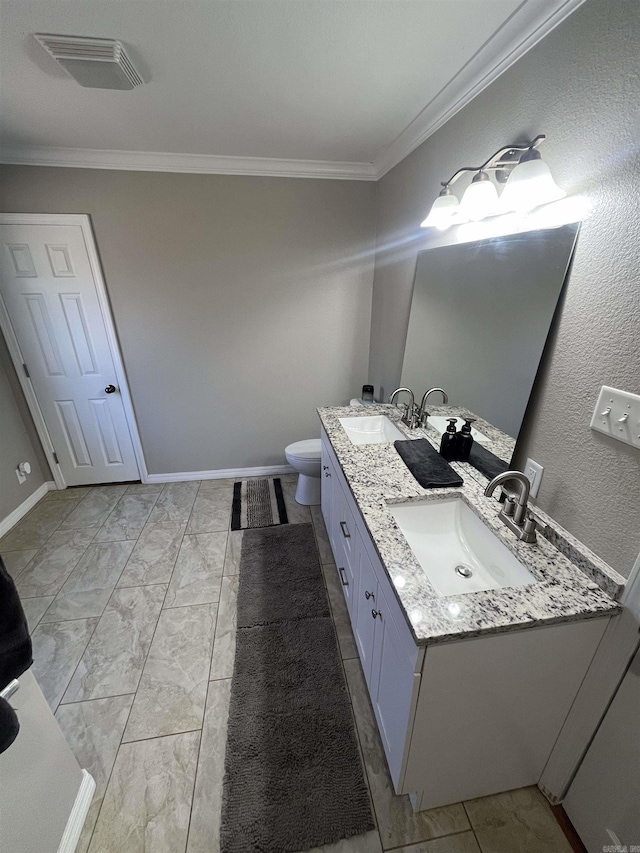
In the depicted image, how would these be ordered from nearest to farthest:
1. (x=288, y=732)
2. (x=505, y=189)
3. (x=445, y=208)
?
(x=505, y=189)
(x=288, y=732)
(x=445, y=208)

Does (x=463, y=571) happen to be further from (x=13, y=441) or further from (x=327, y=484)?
(x=13, y=441)

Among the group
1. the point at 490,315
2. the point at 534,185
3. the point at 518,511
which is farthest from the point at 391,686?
the point at 534,185

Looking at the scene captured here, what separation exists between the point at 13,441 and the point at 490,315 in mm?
3347

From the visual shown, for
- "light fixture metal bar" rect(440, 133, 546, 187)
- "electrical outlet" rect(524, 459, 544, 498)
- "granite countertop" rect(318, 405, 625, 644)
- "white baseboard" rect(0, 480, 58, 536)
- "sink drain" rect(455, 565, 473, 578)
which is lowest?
"white baseboard" rect(0, 480, 58, 536)

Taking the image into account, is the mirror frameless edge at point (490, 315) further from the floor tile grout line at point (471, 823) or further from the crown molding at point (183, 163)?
the floor tile grout line at point (471, 823)

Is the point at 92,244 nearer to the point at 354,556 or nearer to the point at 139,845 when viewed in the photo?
the point at 354,556

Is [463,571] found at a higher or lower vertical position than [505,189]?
lower

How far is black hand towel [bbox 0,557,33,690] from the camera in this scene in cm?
74

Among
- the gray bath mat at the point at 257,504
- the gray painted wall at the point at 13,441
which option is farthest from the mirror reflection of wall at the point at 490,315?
the gray painted wall at the point at 13,441

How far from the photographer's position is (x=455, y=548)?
1279 millimetres

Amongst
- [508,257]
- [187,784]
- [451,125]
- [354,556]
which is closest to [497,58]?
[451,125]

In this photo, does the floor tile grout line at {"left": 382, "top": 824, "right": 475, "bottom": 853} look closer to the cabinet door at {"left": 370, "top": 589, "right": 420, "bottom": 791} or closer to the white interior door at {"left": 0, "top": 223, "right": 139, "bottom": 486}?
the cabinet door at {"left": 370, "top": 589, "right": 420, "bottom": 791}

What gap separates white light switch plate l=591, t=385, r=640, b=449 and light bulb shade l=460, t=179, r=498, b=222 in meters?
0.77

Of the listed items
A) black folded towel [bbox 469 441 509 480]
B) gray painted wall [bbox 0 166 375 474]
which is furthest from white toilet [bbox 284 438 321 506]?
black folded towel [bbox 469 441 509 480]
